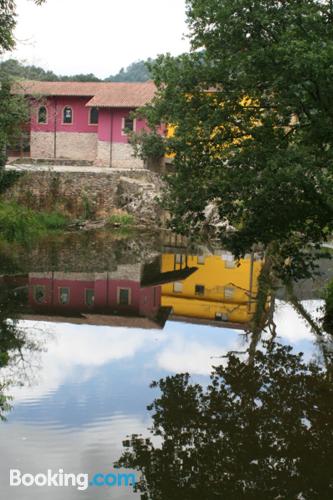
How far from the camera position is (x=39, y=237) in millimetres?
35156

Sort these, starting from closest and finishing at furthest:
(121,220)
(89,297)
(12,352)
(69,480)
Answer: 1. (69,480)
2. (12,352)
3. (89,297)
4. (121,220)

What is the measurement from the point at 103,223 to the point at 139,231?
248 cm

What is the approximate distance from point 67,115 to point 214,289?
33992 millimetres

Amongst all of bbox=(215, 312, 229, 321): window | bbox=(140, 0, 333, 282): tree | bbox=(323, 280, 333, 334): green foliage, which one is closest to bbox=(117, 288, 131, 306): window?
bbox=(215, 312, 229, 321): window

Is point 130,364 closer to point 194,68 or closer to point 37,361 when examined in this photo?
point 37,361

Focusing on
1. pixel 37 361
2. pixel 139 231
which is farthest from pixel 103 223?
pixel 37 361

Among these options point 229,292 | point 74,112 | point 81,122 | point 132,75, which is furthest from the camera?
point 132,75

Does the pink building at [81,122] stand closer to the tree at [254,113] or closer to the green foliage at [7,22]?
the green foliage at [7,22]

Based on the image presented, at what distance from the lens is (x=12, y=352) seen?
1517 cm

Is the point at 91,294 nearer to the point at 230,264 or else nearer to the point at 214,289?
the point at 214,289

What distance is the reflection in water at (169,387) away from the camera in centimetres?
962

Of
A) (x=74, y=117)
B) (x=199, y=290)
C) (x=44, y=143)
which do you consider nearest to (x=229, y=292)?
(x=199, y=290)

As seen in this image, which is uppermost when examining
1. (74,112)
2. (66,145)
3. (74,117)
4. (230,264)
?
(74,112)

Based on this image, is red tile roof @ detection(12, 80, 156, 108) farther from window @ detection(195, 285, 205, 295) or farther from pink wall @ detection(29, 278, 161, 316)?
pink wall @ detection(29, 278, 161, 316)
